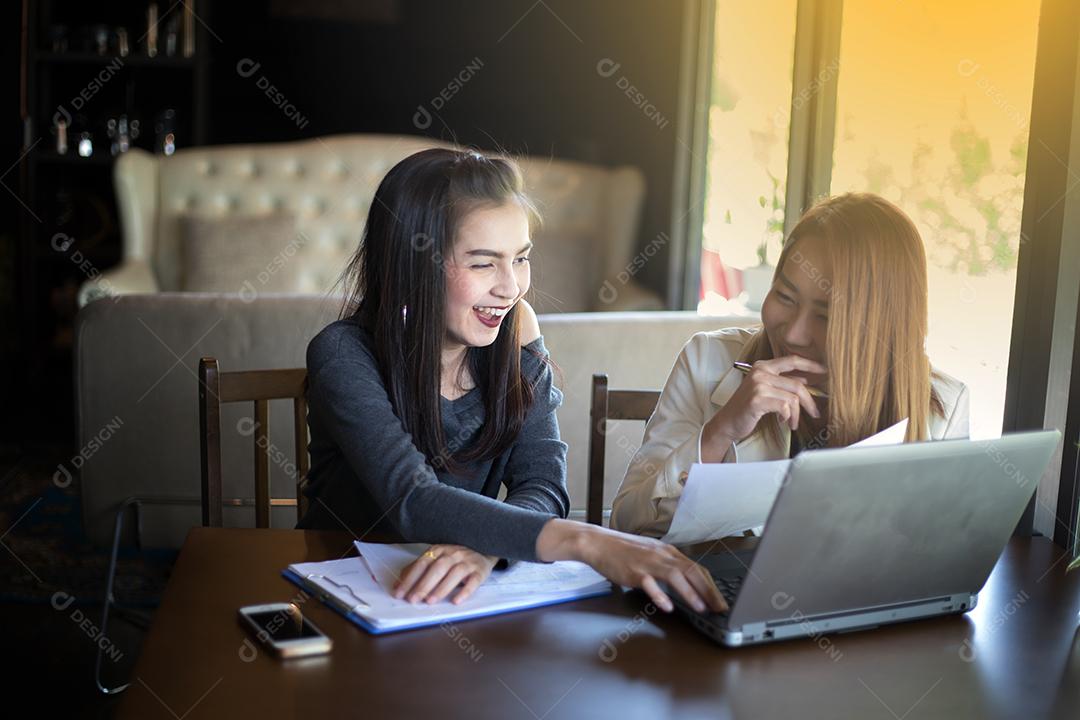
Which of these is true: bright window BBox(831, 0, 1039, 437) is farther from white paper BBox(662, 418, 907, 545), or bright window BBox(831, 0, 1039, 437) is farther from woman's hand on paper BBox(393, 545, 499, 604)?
woman's hand on paper BBox(393, 545, 499, 604)

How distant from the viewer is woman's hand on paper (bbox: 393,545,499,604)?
1067mm

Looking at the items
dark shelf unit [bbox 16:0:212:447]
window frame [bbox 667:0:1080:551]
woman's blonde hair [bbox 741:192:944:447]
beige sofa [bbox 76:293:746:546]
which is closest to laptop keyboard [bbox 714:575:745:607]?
woman's blonde hair [bbox 741:192:944:447]

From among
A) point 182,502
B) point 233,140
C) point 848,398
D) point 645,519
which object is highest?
point 233,140

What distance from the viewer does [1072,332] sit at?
152 cm

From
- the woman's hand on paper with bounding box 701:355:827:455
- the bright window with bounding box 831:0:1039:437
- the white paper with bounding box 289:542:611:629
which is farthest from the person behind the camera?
the bright window with bounding box 831:0:1039:437

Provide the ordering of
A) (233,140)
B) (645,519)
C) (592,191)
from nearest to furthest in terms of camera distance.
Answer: (645,519) → (592,191) → (233,140)

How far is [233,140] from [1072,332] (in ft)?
13.5

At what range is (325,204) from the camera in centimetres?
452

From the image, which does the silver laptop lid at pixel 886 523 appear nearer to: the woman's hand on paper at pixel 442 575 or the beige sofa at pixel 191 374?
the woman's hand on paper at pixel 442 575

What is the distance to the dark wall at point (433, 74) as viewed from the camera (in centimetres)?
462

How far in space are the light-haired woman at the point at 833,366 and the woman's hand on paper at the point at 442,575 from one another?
1.16 ft

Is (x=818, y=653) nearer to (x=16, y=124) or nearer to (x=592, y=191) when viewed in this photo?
(x=592, y=191)

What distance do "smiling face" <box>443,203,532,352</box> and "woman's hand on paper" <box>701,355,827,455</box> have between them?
32 centimetres

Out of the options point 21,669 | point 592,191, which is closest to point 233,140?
point 592,191
